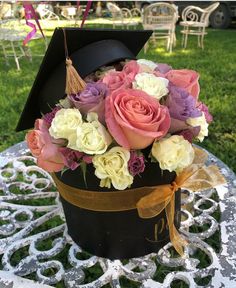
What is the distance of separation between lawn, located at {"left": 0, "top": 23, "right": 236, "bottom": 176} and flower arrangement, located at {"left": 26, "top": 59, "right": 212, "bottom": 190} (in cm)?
151

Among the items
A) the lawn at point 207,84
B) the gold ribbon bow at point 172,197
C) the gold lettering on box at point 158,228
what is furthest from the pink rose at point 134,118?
the lawn at point 207,84

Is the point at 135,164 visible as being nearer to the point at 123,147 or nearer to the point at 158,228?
the point at 123,147

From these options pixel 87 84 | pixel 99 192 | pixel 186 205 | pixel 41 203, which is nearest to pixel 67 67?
pixel 87 84

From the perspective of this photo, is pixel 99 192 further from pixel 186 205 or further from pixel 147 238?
pixel 186 205

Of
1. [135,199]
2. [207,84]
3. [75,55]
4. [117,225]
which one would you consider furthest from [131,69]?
[207,84]

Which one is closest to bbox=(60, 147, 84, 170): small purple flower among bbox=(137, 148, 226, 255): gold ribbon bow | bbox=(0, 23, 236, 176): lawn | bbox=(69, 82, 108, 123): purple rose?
bbox=(69, 82, 108, 123): purple rose

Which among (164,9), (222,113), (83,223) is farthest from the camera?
(164,9)

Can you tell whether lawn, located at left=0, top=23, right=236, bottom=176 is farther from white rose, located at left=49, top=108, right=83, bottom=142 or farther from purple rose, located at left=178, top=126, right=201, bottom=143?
white rose, located at left=49, top=108, right=83, bottom=142

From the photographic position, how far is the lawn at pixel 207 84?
306 cm

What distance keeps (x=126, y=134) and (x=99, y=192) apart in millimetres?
254

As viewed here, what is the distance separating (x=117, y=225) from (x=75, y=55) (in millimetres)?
583

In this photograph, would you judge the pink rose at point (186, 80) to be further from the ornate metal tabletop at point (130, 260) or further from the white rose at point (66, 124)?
the ornate metal tabletop at point (130, 260)

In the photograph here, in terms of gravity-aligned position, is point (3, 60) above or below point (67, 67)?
below

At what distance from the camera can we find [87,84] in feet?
3.95
